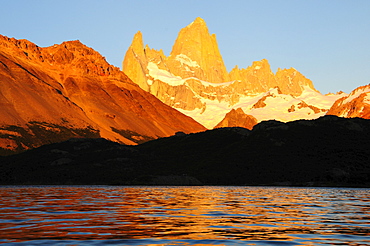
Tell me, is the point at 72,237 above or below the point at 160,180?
below

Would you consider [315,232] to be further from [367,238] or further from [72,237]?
[72,237]

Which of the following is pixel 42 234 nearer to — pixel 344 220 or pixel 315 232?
pixel 315 232

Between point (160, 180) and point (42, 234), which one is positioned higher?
point (160, 180)

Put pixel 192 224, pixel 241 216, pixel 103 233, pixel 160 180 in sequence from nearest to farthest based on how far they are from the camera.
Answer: pixel 103 233
pixel 192 224
pixel 241 216
pixel 160 180

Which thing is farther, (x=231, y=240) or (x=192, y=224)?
(x=192, y=224)

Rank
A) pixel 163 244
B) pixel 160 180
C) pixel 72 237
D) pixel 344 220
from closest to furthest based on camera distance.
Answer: pixel 163 244
pixel 72 237
pixel 344 220
pixel 160 180

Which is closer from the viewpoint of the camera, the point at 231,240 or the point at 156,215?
the point at 231,240

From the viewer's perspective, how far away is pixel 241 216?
48.8 m

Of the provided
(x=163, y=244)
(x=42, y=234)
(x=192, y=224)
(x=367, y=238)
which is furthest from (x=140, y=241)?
(x=367, y=238)

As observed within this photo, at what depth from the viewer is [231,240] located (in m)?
31.3

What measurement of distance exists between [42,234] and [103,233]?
12.0 feet

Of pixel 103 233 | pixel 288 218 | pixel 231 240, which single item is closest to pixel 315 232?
pixel 231 240

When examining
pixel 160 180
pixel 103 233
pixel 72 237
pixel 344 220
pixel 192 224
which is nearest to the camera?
pixel 72 237

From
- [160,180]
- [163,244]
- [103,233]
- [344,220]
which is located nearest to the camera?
[163,244]
